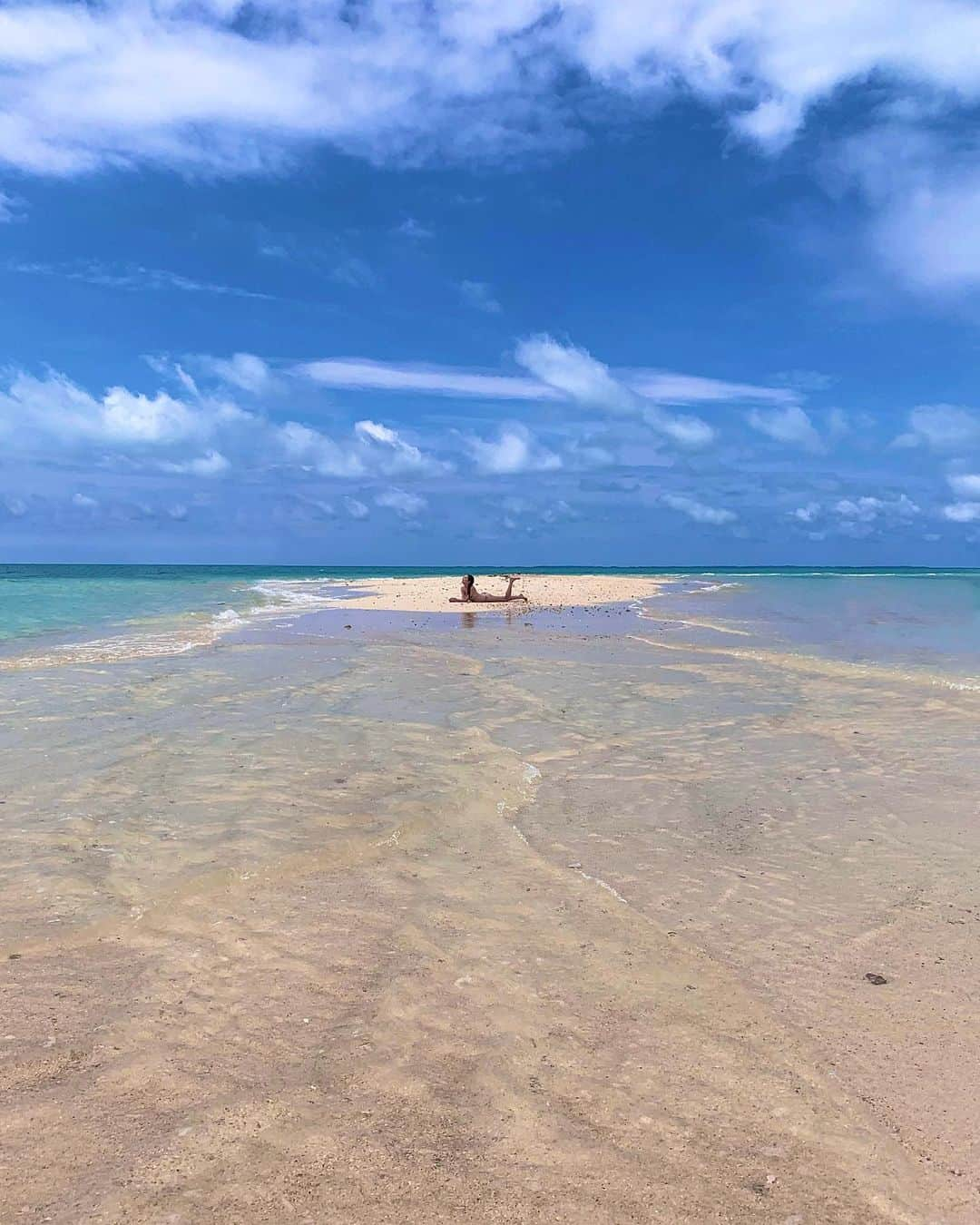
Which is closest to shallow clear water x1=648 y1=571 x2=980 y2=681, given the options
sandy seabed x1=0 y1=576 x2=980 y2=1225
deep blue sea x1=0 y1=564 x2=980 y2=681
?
deep blue sea x1=0 y1=564 x2=980 y2=681

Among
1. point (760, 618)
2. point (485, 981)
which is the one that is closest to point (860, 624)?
point (760, 618)

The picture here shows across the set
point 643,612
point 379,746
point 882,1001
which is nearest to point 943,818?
point 882,1001

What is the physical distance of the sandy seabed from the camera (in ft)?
11.6

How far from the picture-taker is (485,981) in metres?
5.11

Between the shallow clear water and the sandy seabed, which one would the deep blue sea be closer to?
the shallow clear water

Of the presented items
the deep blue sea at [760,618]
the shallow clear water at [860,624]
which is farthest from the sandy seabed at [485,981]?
the deep blue sea at [760,618]

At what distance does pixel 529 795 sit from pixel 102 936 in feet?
14.7

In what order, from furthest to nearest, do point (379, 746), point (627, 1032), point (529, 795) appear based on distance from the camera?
point (379, 746) < point (529, 795) < point (627, 1032)

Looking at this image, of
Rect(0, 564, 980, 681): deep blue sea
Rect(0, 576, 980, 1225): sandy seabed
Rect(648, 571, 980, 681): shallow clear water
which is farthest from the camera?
Rect(0, 564, 980, 681): deep blue sea

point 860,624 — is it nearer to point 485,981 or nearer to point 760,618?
point 760,618

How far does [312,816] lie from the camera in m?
8.04

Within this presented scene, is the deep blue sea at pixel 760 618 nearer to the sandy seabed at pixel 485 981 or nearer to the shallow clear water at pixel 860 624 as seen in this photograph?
the shallow clear water at pixel 860 624

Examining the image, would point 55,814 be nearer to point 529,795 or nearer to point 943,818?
point 529,795

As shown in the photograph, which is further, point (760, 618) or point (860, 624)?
point (760, 618)
